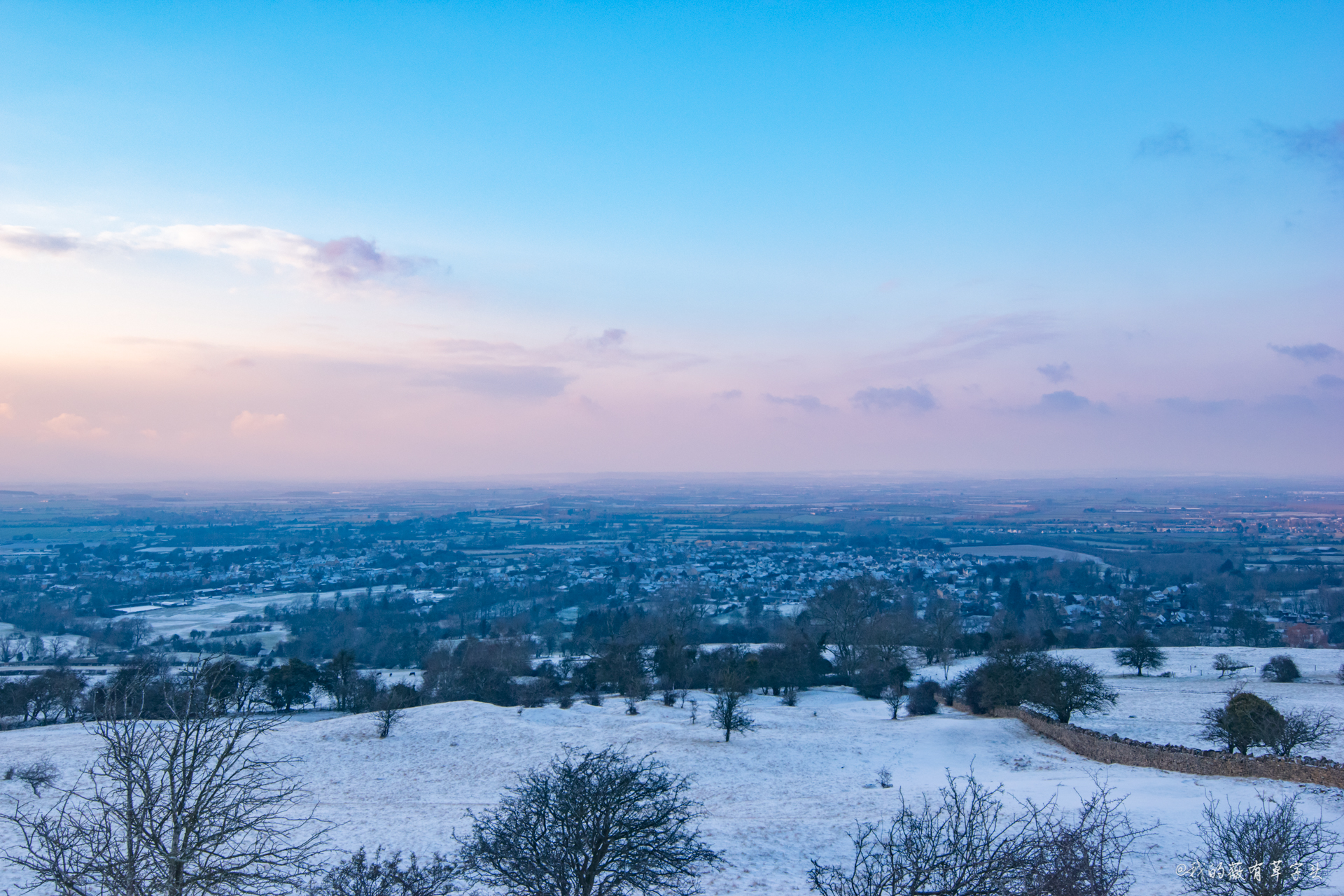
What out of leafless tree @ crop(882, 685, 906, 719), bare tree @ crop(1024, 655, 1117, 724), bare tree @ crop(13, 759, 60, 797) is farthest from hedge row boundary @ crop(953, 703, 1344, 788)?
bare tree @ crop(13, 759, 60, 797)

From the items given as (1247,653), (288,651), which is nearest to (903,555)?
(1247,653)

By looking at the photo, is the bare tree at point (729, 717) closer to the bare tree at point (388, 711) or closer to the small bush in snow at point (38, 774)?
the bare tree at point (388, 711)

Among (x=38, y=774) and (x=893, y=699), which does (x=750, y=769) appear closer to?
(x=893, y=699)

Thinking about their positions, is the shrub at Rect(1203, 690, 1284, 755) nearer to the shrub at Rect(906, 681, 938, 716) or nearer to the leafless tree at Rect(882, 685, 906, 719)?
the shrub at Rect(906, 681, 938, 716)

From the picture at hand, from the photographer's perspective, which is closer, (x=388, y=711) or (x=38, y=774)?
(x=38, y=774)

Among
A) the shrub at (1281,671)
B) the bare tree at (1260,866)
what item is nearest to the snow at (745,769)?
the bare tree at (1260,866)

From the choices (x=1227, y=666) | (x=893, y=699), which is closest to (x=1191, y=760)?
(x=893, y=699)

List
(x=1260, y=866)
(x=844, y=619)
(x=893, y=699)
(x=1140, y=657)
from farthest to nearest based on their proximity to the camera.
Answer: (x=844, y=619) < (x=1140, y=657) < (x=893, y=699) < (x=1260, y=866)
